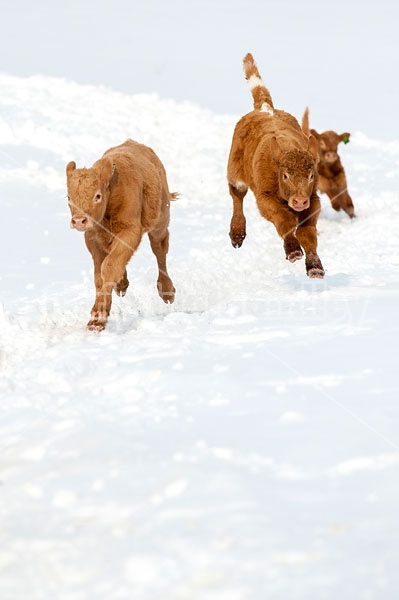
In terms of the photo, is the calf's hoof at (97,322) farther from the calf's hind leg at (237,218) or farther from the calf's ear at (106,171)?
the calf's hind leg at (237,218)

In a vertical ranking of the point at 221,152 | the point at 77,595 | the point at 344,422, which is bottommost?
the point at 77,595

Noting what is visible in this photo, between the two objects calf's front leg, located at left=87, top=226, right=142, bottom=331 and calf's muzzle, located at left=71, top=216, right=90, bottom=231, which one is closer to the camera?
calf's muzzle, located at left=71, top=216, right=90, bottom=231

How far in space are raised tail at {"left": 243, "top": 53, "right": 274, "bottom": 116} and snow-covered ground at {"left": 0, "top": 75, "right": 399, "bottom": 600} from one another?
227cm

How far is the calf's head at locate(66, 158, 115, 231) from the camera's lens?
17.2 feet

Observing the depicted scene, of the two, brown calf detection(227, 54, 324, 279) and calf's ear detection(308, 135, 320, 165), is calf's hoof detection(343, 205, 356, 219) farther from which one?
calf's ear detection(308, 135, 320, 165)

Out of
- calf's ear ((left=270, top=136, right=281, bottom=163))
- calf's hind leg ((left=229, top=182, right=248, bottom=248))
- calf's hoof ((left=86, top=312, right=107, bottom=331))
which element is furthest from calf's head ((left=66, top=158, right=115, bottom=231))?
calf's hind leg ((left=229, top=182, right=248, bottom=248))

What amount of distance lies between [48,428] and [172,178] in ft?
48.4

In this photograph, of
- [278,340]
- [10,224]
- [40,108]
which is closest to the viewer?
[278,340]

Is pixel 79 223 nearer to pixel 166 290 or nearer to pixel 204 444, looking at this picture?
pixel 166 290

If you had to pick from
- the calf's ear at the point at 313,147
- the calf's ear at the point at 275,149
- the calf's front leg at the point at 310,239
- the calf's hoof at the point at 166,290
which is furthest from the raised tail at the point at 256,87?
the calf's hoof at the point at 166,290

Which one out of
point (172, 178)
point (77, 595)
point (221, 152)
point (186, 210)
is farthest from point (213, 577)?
point (221, 152)

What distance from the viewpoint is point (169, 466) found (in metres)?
2.84

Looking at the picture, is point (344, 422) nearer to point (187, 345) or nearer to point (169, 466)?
point (169, 466)

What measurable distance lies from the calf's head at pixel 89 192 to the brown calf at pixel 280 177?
156cm
